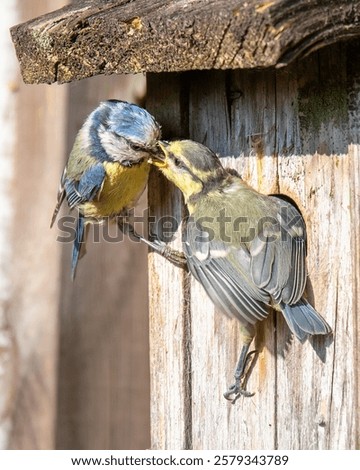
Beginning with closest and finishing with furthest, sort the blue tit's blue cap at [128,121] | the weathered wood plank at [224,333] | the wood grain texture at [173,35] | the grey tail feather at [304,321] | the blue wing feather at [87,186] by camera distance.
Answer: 1. the wood grain texture at [173,35]
2. the grey tail feather at [304,321]
3. the weathered wood plank at [224,333]
4. the blue tit's blue cap at [128,121]
5. the blue wing feather at [87,186]

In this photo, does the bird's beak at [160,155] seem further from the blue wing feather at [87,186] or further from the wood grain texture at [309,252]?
the blue wing feather at [87,186]

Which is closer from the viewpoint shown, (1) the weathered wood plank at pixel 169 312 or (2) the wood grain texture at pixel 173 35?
(2) the wood grain texture at pixel 173 35

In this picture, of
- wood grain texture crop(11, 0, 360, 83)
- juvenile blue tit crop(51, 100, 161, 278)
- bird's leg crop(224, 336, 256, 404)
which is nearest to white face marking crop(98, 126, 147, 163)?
juvenile blue tit crop(51, 100, 161, 278)

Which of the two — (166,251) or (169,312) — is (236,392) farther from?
(166,251)

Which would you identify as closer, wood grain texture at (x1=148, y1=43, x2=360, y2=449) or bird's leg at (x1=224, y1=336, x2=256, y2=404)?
wood grain texture at (x1=148, y1=43, x2=360, y2=449)

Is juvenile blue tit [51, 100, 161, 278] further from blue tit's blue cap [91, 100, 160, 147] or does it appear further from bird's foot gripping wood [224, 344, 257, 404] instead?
bird's foot gripping wood [224, 344, 257, 404]

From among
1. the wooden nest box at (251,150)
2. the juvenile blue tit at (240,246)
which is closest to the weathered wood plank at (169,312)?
the wooden nest box at (251,150)
